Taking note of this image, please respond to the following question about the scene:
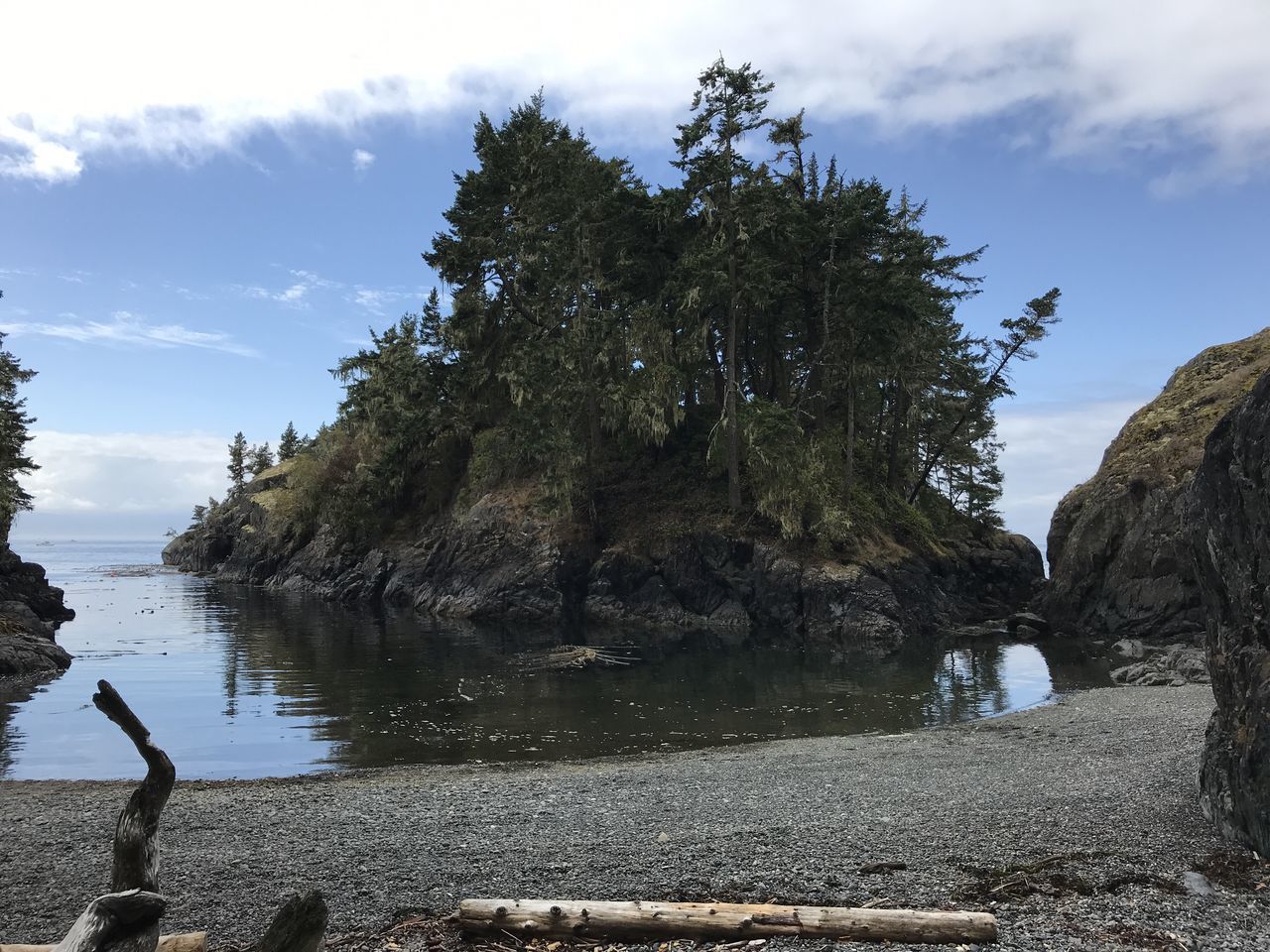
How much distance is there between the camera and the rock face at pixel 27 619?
961 inches

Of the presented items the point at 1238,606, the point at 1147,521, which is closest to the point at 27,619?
the point at 1238,606

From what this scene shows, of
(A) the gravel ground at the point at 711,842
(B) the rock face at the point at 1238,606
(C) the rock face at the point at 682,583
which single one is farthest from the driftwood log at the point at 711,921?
(C) the rock face at the point at 682,583

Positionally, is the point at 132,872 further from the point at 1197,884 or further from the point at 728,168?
the point at 728,168

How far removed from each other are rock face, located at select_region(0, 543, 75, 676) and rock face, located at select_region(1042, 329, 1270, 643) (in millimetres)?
39736

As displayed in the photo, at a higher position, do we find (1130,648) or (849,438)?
(849,438)

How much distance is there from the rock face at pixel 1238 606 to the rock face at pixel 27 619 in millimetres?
29523

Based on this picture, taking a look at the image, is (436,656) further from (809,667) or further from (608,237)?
(608,237)

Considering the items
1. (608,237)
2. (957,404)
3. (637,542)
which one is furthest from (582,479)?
(957,404)

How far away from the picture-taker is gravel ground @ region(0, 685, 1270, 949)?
6902 millimetres

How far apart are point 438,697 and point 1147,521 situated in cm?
2947

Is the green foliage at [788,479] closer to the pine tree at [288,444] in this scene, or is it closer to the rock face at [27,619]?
the rock face at [27,619]

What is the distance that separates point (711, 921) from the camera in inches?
244

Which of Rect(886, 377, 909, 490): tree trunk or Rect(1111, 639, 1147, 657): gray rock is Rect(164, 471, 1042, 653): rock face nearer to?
Rect(886, 377, 909, 490): tree trunk

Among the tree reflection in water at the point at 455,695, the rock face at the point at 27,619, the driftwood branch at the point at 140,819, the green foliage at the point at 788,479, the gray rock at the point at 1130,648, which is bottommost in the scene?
the tree reflection in water at the point at 455,695
